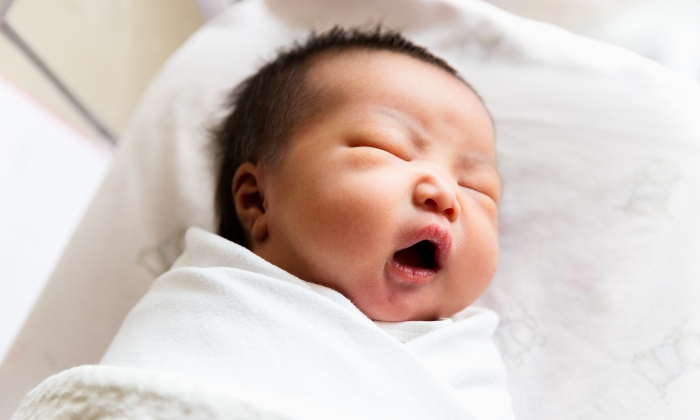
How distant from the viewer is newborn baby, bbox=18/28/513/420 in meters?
0.67

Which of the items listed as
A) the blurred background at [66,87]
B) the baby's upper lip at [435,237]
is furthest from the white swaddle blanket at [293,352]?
the blurred background at [66,87]

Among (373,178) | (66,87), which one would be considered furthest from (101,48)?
(373,178)

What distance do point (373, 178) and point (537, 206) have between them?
18.6 inches

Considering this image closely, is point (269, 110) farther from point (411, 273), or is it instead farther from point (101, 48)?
point (101, 48)

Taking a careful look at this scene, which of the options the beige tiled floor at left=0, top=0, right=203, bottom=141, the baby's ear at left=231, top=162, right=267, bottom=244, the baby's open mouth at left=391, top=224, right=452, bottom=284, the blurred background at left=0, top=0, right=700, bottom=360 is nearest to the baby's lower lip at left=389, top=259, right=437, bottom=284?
the baby's open mouth at left=391, top=224, right=452, bottom=284

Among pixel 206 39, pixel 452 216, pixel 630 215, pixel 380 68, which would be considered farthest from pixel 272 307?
pixel 206 39

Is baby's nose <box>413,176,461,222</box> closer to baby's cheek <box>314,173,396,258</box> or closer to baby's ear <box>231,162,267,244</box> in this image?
baby's cheek <box>314,173,396,258</box>

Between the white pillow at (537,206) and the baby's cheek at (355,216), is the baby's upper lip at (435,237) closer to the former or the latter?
the baby's cheek at (355,216)

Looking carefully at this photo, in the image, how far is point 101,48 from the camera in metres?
1.55

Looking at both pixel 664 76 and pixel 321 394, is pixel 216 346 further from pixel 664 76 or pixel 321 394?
pixel 664 76

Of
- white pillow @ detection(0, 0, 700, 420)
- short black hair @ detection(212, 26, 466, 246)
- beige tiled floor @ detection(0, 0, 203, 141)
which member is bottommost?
white pillow @ detection(0, 0, 700, 420)

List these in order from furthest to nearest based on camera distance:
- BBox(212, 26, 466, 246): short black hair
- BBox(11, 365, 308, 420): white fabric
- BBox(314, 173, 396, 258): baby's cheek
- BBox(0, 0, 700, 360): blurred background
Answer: BBox(0, 0, 700, 360): blurred background
BBox(212, 26, 466, 246): short black hair
BBox(314, 173, 396, 258): baby's cheek
BBox(11, 365, 308, 420): white fabric

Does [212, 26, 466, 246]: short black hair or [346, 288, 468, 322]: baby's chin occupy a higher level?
[212, 26, 466, 246]: short black hair

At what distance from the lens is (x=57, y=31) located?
146 centimetres
